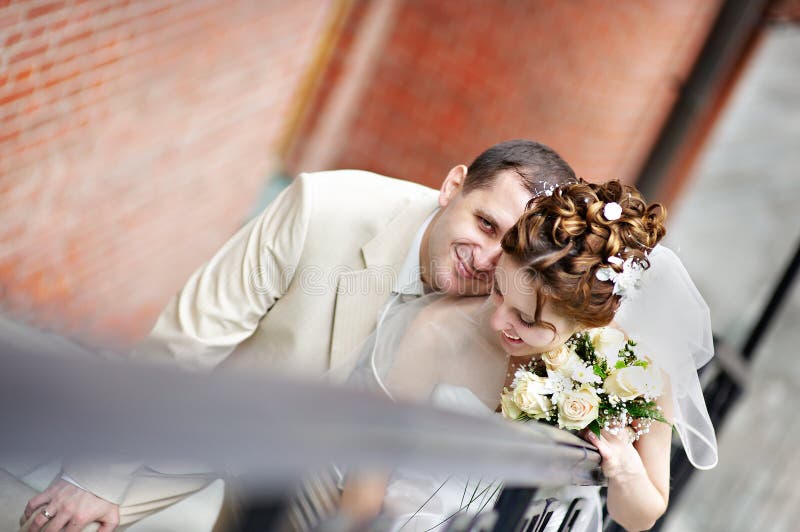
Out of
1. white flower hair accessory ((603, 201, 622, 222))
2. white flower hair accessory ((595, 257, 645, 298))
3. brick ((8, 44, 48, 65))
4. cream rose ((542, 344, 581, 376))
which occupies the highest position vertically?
white flower hair accessory ((603, 201, 622, 222))

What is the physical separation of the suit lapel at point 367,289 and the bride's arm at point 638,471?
868mm

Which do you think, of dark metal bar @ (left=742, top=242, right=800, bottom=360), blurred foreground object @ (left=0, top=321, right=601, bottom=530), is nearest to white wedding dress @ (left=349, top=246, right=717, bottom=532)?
blurred foreground object @ (left=0, top=321, right=601, bottom=530)

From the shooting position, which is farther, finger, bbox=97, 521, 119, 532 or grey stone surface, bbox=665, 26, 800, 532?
grey stone surface, bbox=665, 26, 800, 532

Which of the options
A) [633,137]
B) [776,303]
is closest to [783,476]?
[633,137]

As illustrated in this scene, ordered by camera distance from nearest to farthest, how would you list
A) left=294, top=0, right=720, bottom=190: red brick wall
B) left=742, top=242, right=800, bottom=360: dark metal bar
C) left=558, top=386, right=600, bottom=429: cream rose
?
left=558, top=386, right=600, bottom=429: cream rose, left=742, top=242, right=800, bottom=360: dark metal bar, left=294, top=0, right=720, bottom=190: red brick wall

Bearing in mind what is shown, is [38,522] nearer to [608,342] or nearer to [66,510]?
[66,510]

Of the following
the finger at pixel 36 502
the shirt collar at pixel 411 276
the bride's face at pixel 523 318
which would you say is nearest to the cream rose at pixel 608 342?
the bride's face at pixel 523 318

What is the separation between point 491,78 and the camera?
701 centimetres

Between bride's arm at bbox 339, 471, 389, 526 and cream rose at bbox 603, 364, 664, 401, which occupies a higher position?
cream rose at bbox 603, 364, 664, 401

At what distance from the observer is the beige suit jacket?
9.78 ft

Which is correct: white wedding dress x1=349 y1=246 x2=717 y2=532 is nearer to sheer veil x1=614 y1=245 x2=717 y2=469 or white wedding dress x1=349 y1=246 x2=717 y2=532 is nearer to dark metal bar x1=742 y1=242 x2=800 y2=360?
sheer veil x1=614 y1=245 x2=717 y2=469

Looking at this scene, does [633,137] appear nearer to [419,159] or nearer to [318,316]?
[419,159]

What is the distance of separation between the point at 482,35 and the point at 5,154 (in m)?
3.65

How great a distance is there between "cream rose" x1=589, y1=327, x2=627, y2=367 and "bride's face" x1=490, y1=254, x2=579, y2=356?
4.2 inches
